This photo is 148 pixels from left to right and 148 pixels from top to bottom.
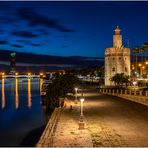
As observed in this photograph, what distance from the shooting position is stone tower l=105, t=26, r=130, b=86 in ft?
255

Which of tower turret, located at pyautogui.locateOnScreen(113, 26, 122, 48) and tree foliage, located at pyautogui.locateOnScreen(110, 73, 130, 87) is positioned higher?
tower turret, located at pyautogui.locateOnScreen(113, 26, 122, 48)

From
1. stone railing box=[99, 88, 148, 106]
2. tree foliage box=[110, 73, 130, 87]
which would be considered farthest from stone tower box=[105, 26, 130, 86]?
stone railing box=[99, 88, 148, 106]

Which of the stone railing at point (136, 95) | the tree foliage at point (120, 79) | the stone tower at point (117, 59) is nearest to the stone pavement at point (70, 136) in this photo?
the stone railing at point (136, 95)

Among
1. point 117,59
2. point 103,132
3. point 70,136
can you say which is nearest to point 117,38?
point 117,59

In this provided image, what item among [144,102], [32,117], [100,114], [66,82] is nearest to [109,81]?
[66,82]

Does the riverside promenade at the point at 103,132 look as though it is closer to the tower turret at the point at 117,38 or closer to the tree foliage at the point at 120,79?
the tree foliage at the point at 120,79

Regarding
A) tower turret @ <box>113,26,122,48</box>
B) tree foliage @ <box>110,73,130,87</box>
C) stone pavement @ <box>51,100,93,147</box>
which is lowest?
stone pavement @ <box>51,100,93,147</box>

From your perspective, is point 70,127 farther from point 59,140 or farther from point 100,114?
point 100,114

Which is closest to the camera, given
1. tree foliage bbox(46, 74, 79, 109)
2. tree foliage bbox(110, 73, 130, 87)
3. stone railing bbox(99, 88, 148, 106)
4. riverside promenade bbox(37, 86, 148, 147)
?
riverside promenade bbox(37, 86, 148, 147)

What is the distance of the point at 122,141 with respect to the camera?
1812cm

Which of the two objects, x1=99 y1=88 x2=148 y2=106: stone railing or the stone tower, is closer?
x1=99 y1=88 x2=148 y2=106: stone railing

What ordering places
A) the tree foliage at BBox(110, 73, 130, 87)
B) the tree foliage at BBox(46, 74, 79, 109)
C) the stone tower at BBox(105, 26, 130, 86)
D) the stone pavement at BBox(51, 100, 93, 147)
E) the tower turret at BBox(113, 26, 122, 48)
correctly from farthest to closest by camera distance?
1. the tower turret at BBox(113, 26, 122, 48)
2. the stone tower at BBox(105, 26, 130, 86)
3. the tree foliage at BBox(110, 73, 130, 87)
4. the tree foliage at BBox(46, 74, 79, 109)
5. the stone pavement at BBox(51, 100, 93, 147)

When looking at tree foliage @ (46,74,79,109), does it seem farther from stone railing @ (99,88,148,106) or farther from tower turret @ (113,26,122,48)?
tower turret @ (113,26,122,48)

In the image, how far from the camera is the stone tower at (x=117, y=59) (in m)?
77.9
